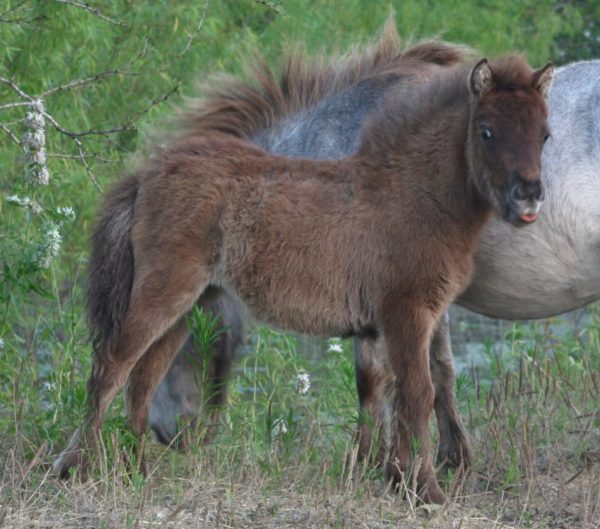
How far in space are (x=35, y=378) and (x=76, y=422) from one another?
105cm

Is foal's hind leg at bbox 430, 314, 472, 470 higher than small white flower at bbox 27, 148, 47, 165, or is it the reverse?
small white flower at bbox 27, 148, 47, 165

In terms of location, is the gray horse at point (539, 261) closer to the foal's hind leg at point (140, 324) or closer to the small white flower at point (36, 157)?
the foal's hind leg at point (140, 324)

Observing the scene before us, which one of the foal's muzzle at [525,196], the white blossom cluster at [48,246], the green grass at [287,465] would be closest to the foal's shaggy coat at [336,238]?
the foal's muzzle at [525,196]

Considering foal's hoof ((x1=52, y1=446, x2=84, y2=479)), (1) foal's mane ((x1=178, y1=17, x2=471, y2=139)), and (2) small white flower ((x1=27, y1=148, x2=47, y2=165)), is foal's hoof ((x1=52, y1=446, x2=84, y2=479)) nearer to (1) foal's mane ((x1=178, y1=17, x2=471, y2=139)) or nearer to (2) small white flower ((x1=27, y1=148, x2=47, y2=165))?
(2) small white flower ((x1=27, y1=148, x2=47, y2=165))

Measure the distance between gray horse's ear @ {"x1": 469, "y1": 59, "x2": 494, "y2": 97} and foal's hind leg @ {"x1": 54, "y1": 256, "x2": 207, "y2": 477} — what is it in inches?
56.4

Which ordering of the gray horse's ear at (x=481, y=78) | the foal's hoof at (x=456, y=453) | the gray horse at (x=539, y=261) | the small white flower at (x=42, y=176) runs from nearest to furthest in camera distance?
the gray horse's ear at (x=481, y=78) → the small white flower at (x=42, y=176) → the gray horse at (x=539, y=261) → the foal's hoof at (x=456, y=453)

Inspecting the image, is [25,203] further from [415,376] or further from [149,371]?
[415,376]

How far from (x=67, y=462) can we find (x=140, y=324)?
0.68 meters

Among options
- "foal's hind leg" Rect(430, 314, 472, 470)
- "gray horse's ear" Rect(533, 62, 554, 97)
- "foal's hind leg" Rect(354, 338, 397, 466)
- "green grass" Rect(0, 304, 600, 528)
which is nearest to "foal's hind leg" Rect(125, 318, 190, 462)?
"green grass" Rect(0, 304, 600, 528)

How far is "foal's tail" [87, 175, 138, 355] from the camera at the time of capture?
598 cm

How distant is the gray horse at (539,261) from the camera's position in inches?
255

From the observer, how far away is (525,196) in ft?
17.7

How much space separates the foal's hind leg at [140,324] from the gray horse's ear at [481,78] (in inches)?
56.4

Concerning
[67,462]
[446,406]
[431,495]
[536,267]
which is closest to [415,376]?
[431,495]
